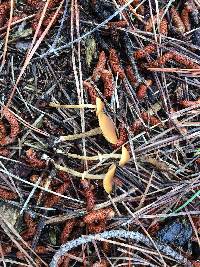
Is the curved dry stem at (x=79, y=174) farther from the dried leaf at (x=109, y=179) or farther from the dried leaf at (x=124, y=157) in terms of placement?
the dried leaf at (x=124, y=157)

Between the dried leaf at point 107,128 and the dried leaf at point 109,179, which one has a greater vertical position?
the dried leaf at point 107,128

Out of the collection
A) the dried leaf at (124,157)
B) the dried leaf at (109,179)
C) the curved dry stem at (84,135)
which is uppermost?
the curved dry stem at (84,135)

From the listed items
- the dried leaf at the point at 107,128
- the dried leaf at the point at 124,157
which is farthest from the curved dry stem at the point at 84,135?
the dried leaf at the point at 124,157

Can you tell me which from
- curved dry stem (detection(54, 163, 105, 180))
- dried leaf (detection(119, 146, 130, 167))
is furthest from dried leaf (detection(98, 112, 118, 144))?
curved dry stem (detection(54, 163, 105, 180))

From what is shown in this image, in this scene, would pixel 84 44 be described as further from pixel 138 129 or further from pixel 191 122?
pixel 191 122

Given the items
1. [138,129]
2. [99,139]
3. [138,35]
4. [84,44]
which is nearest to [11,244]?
[99,139]
